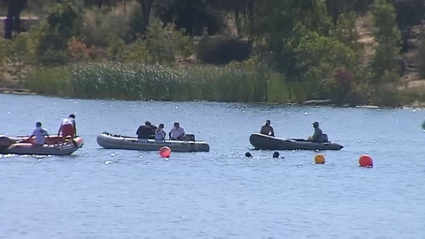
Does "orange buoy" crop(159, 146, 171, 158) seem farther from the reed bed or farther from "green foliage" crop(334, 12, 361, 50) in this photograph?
"green foliage" crop(334, 12, 361, 50)

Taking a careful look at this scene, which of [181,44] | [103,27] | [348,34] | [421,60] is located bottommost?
[421,60]

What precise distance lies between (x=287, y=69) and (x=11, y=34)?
23.9 meters

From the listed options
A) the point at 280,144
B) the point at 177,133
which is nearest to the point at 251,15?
the point at 280,144

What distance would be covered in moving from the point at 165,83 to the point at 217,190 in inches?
1566

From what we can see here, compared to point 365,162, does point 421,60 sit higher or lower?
higher

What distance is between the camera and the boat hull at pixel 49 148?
46344 millimetres

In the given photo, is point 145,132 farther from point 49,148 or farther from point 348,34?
point 348,34

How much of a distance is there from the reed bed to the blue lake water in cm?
1217

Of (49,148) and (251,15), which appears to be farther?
(251,15)

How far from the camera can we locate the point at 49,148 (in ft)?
154

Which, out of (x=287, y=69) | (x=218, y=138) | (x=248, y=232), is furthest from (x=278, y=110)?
(x=248, y=232)

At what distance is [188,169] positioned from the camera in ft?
151

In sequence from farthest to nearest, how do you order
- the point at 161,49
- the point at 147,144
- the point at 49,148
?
1. the point at 161,49
2. the point at 147,144
3. the point at 49,148

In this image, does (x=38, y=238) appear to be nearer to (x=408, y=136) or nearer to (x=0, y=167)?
(x=0, y=167)
